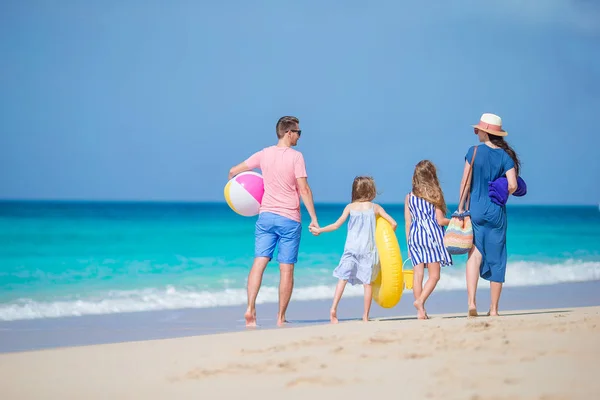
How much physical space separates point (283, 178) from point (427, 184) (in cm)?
122

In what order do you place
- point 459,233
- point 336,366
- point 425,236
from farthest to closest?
point 425,236, point 459,233, point 336,366

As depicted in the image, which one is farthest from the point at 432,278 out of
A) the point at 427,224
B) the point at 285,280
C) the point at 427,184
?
the point at 285,280

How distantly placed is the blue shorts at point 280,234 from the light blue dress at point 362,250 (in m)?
0.46

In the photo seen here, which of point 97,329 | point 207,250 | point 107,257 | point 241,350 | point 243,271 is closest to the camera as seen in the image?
point 241,350

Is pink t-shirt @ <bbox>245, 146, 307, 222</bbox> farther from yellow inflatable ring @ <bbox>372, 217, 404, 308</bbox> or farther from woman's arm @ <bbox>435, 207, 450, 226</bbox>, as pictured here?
woman's arm @ <bbox>435, 207, 450, 226</bbox>

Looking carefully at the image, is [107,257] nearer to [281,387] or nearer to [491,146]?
[491,146]

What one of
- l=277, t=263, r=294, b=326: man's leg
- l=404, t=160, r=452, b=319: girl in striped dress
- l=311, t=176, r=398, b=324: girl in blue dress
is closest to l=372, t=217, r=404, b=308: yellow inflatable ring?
l=311, t=176, r=398, b=324: girl in blue dress

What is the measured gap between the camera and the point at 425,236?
271 inches

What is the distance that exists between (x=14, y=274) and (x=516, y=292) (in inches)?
322

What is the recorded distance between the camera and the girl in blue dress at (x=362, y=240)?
695cm

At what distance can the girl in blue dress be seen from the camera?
6.95 meters

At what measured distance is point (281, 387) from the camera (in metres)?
4.18

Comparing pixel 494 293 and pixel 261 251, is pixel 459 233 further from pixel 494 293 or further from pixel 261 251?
pixel 261 251

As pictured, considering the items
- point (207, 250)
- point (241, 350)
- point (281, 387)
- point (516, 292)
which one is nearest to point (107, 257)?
point (207, 250)
